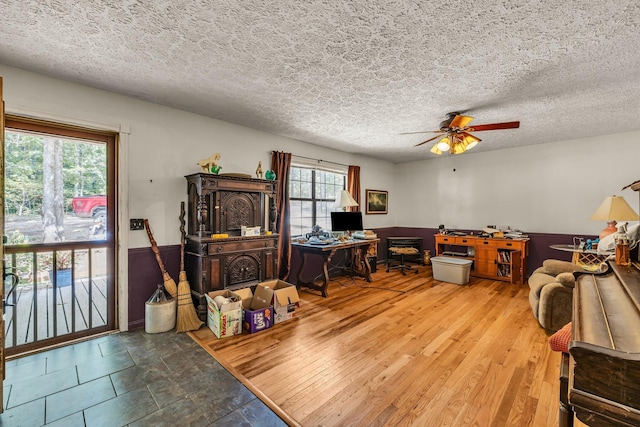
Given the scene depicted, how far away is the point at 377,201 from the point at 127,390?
513 centimetres

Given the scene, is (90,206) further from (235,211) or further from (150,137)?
(235,211)

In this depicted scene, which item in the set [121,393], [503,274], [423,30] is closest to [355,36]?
[423,30]

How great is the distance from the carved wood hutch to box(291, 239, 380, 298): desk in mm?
686

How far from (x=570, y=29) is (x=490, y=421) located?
2456 mm

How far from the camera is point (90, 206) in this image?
2.70 metres

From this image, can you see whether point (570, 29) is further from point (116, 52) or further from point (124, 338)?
point (124, 338)

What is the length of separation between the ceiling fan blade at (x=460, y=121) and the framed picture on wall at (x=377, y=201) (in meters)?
2.96

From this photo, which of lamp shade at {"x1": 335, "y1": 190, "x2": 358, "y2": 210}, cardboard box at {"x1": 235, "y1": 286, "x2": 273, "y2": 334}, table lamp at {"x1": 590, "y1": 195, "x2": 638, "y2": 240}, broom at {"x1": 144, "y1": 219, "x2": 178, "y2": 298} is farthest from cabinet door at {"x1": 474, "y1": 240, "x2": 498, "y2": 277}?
broom at {"x1": 144, "y1": 219, "x2": 178, "y2": 298}

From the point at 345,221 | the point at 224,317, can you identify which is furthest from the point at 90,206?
the point at 345,221

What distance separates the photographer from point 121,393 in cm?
185

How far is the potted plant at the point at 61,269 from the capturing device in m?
2.50

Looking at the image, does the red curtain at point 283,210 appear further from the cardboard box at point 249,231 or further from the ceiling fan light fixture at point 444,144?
the ceiling fan light fixture at point 444,144

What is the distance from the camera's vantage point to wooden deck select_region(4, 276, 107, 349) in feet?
7.96

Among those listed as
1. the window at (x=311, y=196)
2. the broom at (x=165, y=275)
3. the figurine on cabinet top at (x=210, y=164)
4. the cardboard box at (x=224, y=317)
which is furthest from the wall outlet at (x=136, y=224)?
the window at (x=311, y=196)
